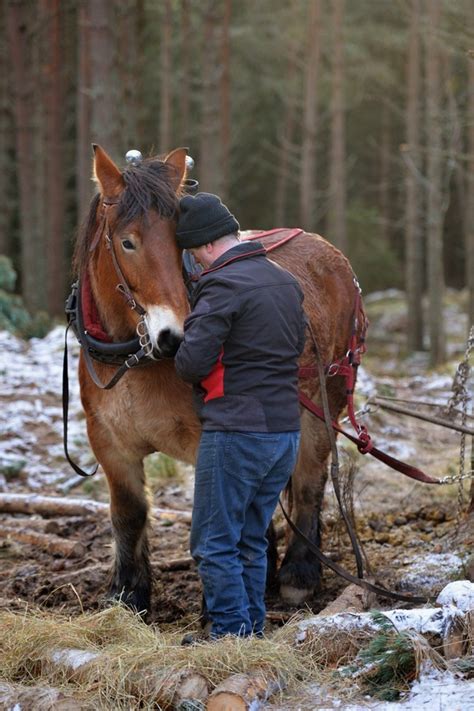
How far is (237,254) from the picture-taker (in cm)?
422

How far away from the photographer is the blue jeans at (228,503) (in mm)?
4145

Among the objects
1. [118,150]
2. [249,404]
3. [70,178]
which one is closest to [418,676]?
[249,404]

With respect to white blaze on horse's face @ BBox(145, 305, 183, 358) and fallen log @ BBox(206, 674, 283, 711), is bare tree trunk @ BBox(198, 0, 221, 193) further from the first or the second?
fallen log @ BBox(206, 674, 283, 711)

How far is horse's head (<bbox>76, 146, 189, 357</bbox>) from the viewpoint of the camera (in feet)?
14.1

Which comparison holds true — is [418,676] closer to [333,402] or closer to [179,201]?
[179,201]

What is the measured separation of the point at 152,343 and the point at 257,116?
30.9 meters

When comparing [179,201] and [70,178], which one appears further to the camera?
[70,178]

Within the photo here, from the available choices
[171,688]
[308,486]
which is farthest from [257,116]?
[171,688]

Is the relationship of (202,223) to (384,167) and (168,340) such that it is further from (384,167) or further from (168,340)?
(384,167)

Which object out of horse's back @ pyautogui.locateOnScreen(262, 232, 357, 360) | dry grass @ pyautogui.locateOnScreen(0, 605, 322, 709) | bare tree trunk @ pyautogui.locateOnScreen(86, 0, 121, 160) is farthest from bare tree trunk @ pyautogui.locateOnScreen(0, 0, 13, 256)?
dry grass @ pyautogui.locateOnScreen(0, 605, 322, 709)

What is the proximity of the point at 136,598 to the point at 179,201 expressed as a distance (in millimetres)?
2215

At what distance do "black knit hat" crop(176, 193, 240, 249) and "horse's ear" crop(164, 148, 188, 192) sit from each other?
1.72ft

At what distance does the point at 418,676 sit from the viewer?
371 cm

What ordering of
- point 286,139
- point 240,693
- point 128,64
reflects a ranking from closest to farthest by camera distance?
point 240,693 < point 128,64 < point 286,139
